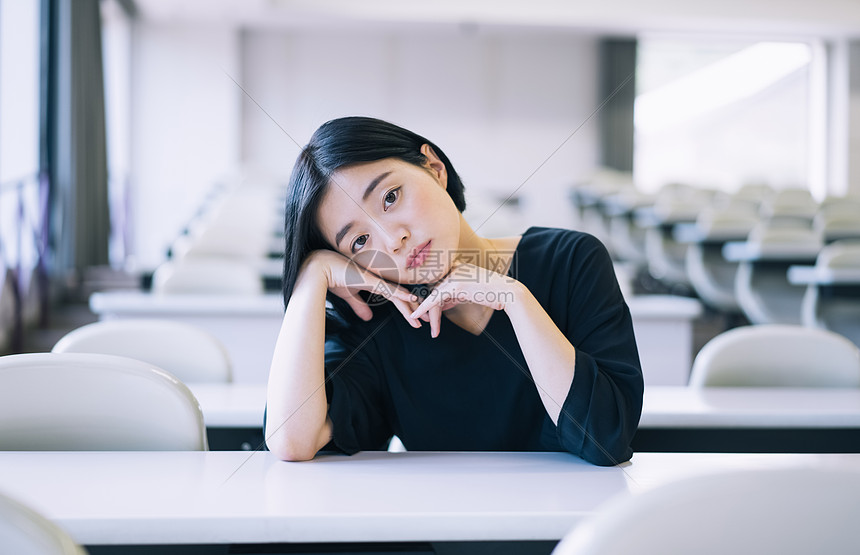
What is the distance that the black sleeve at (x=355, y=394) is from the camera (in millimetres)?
1073

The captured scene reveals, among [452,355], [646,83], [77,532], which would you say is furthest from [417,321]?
[646,83]

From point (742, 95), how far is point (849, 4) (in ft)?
5.18

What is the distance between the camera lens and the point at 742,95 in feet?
31.1

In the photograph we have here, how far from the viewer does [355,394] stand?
1.13 meters

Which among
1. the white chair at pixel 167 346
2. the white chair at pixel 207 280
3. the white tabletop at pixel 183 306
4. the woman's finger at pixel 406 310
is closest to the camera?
the woman's finger at pixel 406 310

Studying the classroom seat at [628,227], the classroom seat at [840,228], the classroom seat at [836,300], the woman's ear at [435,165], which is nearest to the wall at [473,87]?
the classroom seat at [628,227]

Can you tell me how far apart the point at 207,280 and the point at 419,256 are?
195 cm

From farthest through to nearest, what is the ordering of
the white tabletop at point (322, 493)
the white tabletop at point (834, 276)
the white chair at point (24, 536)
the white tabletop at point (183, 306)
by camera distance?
the white tabletop at point (834, 276), the white tabletop at point (183, 306), the white tabletop at point (322, 493), the white chair at point (24, 536)

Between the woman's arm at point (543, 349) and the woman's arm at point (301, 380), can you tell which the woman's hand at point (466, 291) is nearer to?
the woman's arm at point (543, 349)

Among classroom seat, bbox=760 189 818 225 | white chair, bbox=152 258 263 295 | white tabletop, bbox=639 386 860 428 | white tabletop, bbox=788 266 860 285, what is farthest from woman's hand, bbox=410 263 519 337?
classroom seat, bbox=760 189 818 225

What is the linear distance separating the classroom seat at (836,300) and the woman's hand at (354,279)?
2.55m

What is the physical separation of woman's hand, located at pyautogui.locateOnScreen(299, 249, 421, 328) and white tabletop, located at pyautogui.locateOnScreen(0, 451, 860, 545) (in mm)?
216

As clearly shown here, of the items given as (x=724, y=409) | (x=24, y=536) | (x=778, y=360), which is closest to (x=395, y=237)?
(x=24, y=536)

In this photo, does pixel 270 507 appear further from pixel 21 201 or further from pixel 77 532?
pixel 21 201
